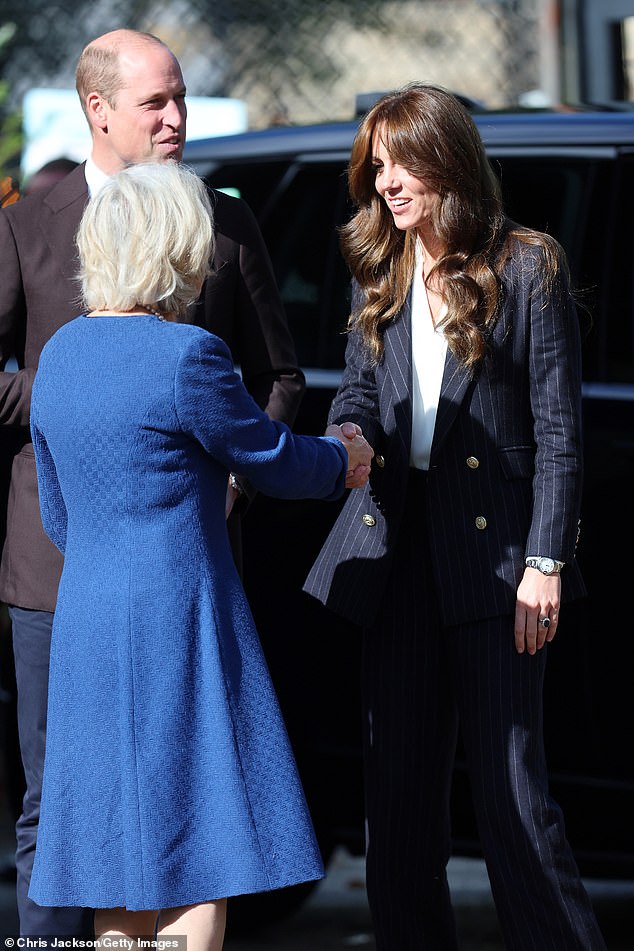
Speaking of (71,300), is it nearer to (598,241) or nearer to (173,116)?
(173,116)

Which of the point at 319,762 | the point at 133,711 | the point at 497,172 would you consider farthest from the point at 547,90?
the point at 133,711

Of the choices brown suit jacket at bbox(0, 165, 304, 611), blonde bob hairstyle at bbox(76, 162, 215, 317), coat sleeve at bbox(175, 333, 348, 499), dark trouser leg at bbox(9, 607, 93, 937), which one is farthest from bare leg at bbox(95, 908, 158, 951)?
blonde bob hairstyle at bbox(76, 162, 215, 317)

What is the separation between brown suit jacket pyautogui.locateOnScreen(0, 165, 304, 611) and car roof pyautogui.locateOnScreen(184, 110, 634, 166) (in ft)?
1.96

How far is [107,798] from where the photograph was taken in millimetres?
2607

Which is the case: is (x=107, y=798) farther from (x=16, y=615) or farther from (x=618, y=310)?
(x=618, y=310)

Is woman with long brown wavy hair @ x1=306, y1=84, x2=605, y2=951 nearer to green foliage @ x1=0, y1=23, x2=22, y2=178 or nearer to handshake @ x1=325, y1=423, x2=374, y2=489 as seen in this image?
handshake @ x1=325, y1=423, x2=374, y2=489

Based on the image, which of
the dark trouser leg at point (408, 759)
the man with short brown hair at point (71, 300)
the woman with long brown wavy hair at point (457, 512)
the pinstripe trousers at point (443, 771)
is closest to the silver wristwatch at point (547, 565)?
the woman with long brown wavy hair at point (457, 512)

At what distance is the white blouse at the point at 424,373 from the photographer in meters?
2.90

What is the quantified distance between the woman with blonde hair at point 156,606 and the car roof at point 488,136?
3.54 feet

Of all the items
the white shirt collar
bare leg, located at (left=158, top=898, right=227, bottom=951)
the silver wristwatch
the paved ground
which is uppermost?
the white shirt collar

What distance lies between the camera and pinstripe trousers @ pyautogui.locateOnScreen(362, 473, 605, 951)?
2834 millimetres

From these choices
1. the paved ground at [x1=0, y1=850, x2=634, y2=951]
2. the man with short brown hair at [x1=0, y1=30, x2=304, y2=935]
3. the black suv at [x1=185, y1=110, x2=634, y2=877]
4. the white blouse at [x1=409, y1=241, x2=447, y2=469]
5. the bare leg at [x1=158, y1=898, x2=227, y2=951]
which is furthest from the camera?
the paved ground at [x1=0, y1=850, x2=634, y2=951]

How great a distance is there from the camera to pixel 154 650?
2570 millimetres

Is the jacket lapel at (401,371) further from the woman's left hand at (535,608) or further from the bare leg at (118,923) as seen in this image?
the bare leg at (118,923)
